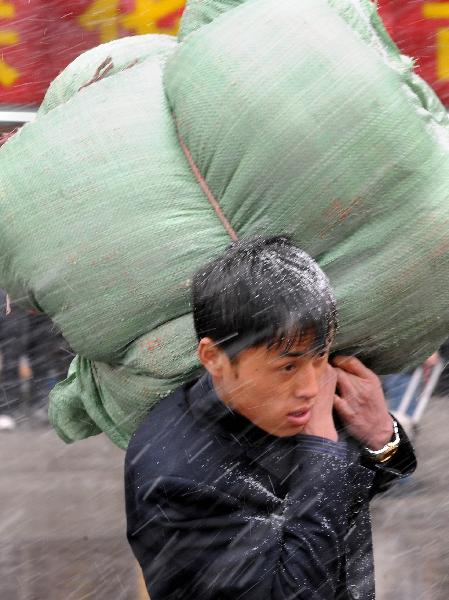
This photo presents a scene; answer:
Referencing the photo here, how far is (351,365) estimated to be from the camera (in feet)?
7.82

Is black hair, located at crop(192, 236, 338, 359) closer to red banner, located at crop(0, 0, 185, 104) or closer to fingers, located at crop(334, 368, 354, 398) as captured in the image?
fingers, located at crop(334, 368, 354, 398)

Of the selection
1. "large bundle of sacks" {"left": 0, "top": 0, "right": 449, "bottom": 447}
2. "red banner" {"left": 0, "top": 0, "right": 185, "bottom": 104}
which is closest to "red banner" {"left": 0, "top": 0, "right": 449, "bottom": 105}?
"red banner" {"left": 0, "top": 0, "right": 185, "bottom": 104}

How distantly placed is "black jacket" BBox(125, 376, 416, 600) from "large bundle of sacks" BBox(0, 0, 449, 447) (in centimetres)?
25

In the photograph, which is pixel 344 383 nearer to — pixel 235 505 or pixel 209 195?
pixel 235 505

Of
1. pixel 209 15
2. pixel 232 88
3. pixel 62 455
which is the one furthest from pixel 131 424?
pixel 62 455

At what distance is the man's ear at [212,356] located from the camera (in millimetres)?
2098

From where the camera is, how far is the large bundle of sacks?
2.24 metres

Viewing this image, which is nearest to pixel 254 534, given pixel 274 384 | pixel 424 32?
pixel 274 384

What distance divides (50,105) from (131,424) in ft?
3.24

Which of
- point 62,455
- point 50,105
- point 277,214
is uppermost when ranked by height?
point 50,105

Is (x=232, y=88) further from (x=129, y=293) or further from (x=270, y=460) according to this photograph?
(x=270, y=460)

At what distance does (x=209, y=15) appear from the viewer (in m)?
2.68

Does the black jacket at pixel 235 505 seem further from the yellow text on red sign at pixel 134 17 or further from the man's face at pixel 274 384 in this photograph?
the yellow text on red sign at pixel 134 17

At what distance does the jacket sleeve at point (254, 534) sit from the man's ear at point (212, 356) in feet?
0.84
